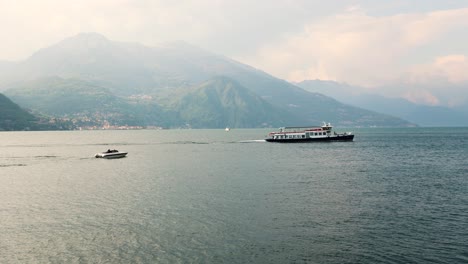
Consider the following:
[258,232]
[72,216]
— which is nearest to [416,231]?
[258,232]

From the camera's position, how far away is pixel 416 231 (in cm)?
4516

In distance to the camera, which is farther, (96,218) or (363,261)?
(96,218)

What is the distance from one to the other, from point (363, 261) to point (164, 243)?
21.3 meters

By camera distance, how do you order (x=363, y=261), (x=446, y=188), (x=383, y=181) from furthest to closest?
(x=383, y=181), (x=446, y=188), (x=363, y=261)

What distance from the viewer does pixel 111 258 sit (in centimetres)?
3794

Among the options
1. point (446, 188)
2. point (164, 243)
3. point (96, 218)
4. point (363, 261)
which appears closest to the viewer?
point (363, 261)

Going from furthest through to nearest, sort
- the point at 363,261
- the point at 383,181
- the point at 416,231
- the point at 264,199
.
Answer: the point at 383,181 < the point at 264,199 < the point at 416,231 < the point at 363,261

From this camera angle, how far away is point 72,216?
5522cm

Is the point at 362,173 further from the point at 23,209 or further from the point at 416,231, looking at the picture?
the point at 23,209

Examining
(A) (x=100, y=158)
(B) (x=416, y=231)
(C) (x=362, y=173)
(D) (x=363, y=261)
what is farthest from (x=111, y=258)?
(A) (x=100, y=158)

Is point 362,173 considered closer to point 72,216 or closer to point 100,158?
point 72,216

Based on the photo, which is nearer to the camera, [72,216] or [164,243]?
[164,243]

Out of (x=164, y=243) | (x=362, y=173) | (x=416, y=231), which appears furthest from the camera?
(x=362, y=173)

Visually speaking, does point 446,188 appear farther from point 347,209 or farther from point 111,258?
point 111,258
